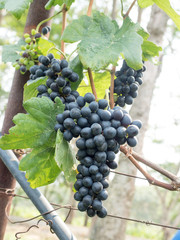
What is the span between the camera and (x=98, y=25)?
791 mm

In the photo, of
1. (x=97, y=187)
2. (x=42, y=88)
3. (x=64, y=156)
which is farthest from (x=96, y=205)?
(x=42, y=88)

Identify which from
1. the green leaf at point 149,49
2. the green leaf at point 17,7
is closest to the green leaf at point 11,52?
the green leaf at point 17,7

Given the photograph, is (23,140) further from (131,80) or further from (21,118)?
(131,80)

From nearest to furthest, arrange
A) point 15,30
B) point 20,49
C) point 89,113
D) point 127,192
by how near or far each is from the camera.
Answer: point 89,113 < point 20,49 < point 127,192 < point 15,30

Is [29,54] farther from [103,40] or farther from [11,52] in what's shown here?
[103,40]

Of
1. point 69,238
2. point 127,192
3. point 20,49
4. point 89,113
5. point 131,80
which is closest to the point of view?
point 89,113

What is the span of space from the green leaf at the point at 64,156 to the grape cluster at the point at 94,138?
2 centimetres

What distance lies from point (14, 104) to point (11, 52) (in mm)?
237

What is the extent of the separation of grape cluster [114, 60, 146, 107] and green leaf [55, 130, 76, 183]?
284mm

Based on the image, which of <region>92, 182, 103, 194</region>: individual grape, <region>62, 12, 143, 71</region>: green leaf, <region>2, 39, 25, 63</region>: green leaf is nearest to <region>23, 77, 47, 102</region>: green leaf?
<region>62, 12, 143, 71</region>: green leaf

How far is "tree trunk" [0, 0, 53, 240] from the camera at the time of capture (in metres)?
1.01

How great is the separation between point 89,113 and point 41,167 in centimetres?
25

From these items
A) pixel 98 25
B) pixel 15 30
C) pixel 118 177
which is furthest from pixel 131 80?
pixel 15 30

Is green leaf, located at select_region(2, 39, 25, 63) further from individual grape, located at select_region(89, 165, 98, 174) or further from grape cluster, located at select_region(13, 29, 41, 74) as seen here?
individual grape, located at select_region(89, 165, 98, 174)
